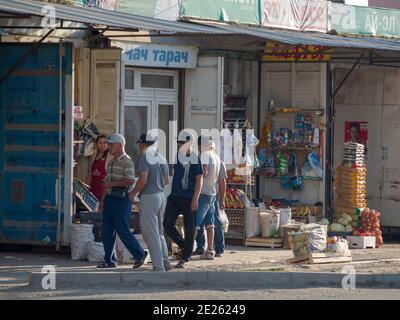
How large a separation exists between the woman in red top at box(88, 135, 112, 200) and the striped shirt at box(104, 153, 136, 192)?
7.75 feet

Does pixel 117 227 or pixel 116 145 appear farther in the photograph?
pixel 117 227

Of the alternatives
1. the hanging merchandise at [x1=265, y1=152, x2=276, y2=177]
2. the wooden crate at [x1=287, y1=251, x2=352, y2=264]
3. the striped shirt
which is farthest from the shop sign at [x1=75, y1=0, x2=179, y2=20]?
the wooden crate at [x1=287, y1=251, x2=352, y2=264]

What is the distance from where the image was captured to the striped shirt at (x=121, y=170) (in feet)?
52.0

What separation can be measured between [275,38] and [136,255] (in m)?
5.17

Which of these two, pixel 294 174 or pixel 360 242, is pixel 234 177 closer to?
pixel 294 174

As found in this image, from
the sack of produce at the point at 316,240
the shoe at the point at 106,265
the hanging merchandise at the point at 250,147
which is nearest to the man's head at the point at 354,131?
the hanging merchandise at the point at 250,147

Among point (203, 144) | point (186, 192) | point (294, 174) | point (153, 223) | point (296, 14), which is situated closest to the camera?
point (153, 223)

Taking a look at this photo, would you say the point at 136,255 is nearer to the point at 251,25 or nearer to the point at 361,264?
the point at 361,264

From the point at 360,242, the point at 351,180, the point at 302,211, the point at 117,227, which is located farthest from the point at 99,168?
the point at 351,180

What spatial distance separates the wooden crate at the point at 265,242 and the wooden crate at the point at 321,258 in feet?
7.33

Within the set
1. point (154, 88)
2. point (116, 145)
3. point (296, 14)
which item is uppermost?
point (296, 14)

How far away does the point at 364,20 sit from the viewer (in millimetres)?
26266

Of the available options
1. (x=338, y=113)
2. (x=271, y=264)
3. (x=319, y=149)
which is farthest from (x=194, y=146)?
(x=338, y=113)

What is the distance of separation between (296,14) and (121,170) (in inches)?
375
